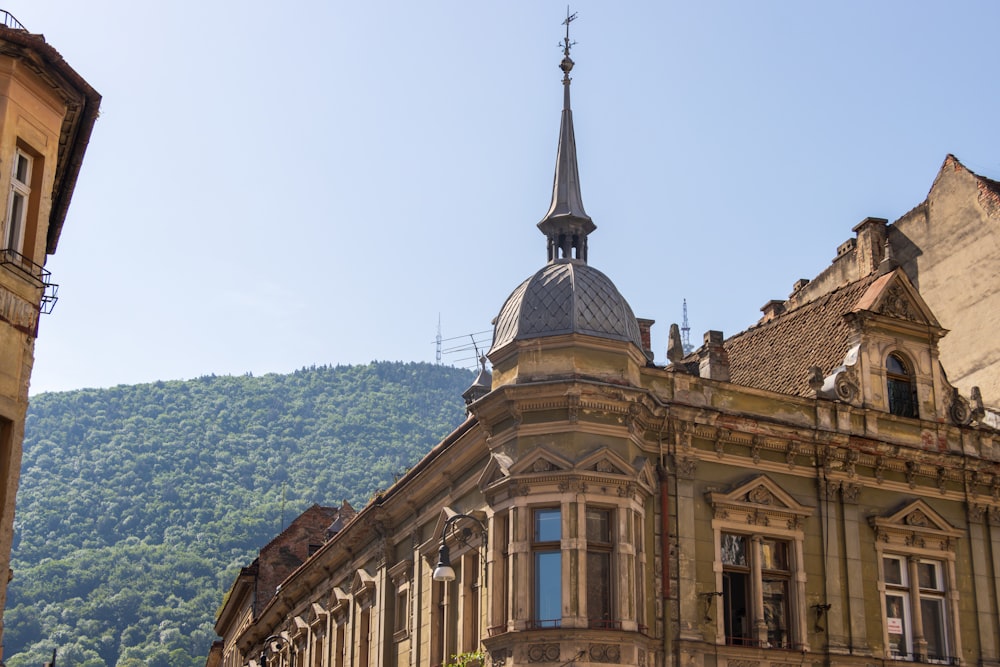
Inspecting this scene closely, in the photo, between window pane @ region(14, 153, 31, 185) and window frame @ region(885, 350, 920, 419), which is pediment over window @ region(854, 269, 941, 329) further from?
window pane @ region(14, 153, 31, 185)

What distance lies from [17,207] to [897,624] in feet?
63.2

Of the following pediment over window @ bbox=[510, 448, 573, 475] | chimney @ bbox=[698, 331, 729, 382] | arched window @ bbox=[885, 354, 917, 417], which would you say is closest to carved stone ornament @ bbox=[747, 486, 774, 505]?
chimney @ bbox=[698, 331, 729, 382]

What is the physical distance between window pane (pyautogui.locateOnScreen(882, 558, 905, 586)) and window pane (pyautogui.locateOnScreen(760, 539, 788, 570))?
97.6 inches

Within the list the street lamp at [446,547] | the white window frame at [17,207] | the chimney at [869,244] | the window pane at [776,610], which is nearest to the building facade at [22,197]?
the white window frame at [17,207]

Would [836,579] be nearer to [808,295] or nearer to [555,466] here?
[555,466]

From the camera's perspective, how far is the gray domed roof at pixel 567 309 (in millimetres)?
26703

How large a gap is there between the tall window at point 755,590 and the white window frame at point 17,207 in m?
14.6

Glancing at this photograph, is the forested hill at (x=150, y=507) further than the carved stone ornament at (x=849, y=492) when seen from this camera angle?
Yes

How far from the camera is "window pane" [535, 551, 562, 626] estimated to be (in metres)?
24.9

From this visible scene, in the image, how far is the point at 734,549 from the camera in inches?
1084

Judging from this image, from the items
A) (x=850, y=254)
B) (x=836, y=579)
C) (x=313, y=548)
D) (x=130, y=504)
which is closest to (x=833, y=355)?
(x=836, y=579)

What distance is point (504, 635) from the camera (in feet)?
81.6

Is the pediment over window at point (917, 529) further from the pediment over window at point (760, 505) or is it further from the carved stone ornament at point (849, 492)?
the pediment over window at point (760, 505)

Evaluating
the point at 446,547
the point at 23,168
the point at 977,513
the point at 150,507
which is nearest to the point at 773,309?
the point at 977,513
